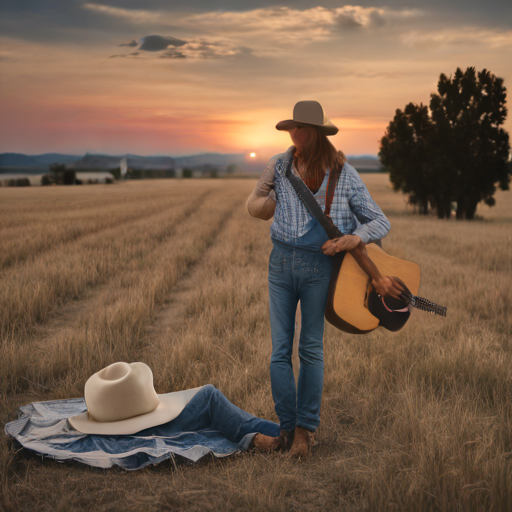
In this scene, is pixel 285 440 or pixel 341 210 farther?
pixel 285 440

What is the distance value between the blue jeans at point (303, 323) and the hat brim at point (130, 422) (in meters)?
0.81

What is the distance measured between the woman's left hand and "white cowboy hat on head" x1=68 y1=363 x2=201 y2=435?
1.54 metres

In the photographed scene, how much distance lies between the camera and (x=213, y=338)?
559 cm

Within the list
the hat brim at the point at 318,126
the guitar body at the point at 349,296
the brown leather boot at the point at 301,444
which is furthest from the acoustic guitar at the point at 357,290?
the brown leather boot at the point at 301,444

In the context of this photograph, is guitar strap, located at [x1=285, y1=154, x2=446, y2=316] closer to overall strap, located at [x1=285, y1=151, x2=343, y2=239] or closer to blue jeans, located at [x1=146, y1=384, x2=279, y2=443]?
overall strap, located at [x1=285, y1=151, x2=343, y2=239]

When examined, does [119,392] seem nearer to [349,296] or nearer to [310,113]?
[349,296]

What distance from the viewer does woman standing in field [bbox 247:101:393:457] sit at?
2996 mm

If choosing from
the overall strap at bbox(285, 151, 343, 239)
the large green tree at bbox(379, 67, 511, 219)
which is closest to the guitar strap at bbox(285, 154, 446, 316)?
the overall strap at bbox(285, 151, 343, 239)

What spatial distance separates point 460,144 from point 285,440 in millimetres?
29760

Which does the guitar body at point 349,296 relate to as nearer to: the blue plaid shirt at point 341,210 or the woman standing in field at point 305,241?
the woman standing in field at point 305,241

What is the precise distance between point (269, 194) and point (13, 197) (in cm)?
1262

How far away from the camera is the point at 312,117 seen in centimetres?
290

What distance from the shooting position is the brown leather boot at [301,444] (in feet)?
10.2

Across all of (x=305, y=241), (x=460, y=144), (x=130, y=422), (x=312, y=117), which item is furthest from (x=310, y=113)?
(x=460, y=144)
